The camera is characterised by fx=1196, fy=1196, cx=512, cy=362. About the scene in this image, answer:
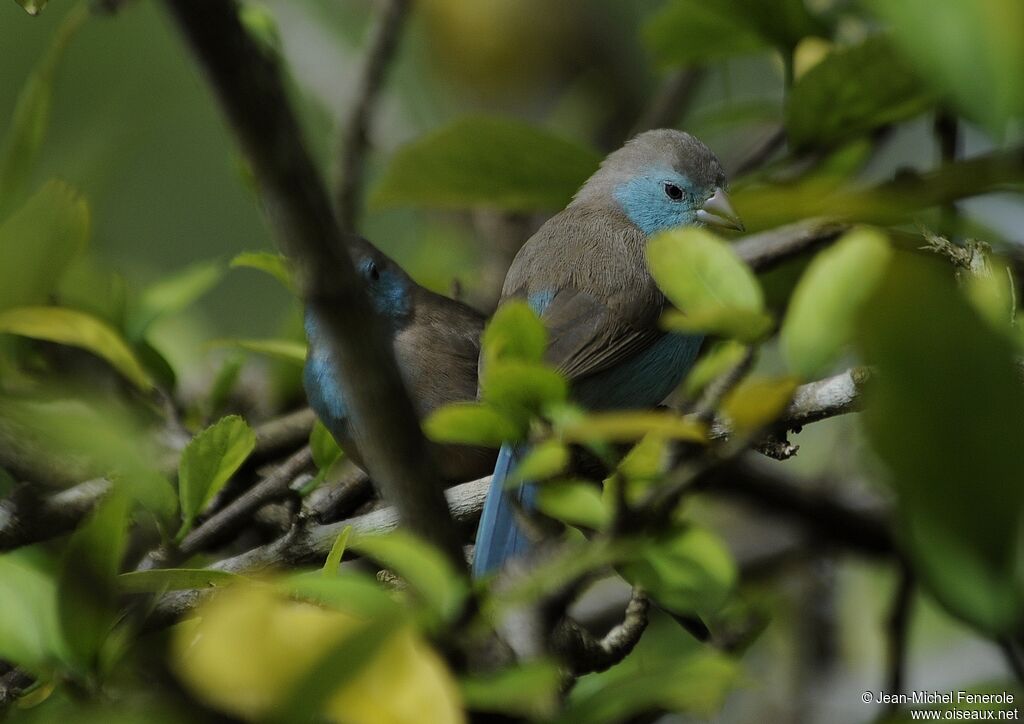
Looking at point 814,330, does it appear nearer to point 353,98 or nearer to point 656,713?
point 656,713

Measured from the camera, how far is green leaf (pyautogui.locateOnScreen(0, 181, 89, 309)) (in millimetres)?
1785

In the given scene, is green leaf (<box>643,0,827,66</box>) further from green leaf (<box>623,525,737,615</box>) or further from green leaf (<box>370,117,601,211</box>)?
green leaf (<box>623,525,737,615</box>)

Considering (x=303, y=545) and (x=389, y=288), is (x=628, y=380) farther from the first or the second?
(x=303, y=545)

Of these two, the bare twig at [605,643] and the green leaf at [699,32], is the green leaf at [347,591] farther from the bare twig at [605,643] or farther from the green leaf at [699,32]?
the green leaf at [699,32]

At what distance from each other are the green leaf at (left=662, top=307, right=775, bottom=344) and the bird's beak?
1795 mm

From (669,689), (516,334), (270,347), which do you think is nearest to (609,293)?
(270,347)

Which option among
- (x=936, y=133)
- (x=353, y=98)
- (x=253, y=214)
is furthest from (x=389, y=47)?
(x=253, y=214)

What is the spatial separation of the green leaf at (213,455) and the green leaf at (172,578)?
0.21 metres

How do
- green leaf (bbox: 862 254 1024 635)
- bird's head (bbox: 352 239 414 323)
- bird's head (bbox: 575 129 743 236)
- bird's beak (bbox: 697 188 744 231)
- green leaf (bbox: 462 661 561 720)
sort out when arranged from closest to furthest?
green leaf (bbox: 862 254 1024 635), green leaf (bbox: 462 661 561 720), bird's head (bbox: 352 239 414 323), bird's beak (bbox: 697 188 744 231), bird's head (bbox: 575 129 743 236)

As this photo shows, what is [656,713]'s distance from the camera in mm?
1432

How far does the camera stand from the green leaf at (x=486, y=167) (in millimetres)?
2197

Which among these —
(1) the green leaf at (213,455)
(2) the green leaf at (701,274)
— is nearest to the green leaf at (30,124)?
(1) the green leaf at (213,455)

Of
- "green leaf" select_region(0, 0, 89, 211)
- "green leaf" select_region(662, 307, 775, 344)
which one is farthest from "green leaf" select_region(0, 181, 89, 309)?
"green leaf" select_region(662, 307, 775, 344)

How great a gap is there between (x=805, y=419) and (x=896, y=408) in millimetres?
509
